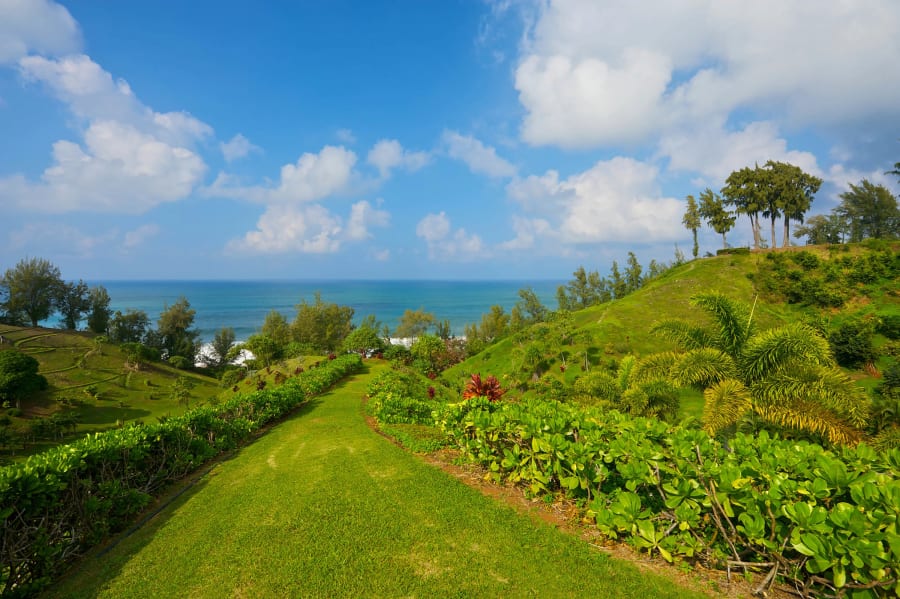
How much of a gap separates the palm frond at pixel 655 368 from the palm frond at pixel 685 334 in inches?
19.5

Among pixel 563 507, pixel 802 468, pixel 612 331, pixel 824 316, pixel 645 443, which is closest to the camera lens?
pixel 802 468

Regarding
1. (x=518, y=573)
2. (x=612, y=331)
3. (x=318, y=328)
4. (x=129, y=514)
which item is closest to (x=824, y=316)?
(x=612, y=331)

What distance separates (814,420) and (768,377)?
4.94 ft

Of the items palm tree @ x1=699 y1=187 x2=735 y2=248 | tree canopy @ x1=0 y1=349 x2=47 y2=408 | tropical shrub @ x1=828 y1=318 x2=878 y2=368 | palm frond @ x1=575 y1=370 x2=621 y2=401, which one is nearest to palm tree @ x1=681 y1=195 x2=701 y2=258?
palm tree @ x1=699 y1=187 x2=735 y2=248

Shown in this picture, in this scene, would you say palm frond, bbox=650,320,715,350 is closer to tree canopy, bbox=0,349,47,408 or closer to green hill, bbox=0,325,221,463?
green hill, bbox=0,325,221,463

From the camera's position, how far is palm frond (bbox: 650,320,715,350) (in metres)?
11.2

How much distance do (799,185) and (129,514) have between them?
62.0m

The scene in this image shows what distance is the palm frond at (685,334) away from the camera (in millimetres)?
11250

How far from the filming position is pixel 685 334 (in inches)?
452

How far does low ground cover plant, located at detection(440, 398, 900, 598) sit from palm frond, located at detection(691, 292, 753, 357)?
5857 millimetres

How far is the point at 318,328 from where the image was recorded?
58.0m

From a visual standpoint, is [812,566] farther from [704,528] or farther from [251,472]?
[251,472]

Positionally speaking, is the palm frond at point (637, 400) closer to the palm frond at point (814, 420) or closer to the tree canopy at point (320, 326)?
the palm frond at point (814, 420)

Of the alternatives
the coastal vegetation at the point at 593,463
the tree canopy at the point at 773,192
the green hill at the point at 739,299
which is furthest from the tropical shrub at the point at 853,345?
the tree canopy at the point at 773,192
